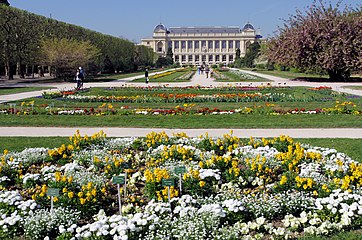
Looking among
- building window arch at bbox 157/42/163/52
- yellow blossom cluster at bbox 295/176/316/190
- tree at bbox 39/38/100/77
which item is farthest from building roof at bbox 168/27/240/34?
yellow blossom cluster at bbox 295/176/316/190

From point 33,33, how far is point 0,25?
155 inches

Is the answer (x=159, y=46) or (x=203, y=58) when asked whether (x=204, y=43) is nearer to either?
(x=203, y=58)

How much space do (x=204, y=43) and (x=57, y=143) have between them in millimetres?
143836

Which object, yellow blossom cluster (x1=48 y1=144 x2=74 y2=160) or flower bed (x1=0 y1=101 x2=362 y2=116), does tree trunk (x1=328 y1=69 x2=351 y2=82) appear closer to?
flower bed (x1=0 y1=101 x2=362 y2=116)

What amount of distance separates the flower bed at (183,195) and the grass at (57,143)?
1558 mm

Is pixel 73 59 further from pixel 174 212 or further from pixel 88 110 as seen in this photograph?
pixel 174 212

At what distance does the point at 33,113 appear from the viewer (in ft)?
47.8

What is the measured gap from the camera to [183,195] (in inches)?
225

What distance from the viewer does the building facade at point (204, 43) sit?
489 feet

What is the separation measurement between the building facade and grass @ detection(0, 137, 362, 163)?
139377mm

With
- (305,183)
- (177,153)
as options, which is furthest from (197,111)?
(305,183)

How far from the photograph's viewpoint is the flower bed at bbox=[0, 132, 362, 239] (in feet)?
16.0

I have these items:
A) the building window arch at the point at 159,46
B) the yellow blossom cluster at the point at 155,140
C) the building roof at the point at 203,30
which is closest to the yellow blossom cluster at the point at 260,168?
the yellow blossom cluster at the point at 155,140

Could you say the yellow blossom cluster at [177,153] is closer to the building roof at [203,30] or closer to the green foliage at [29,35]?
the green foliage at [29,35]
